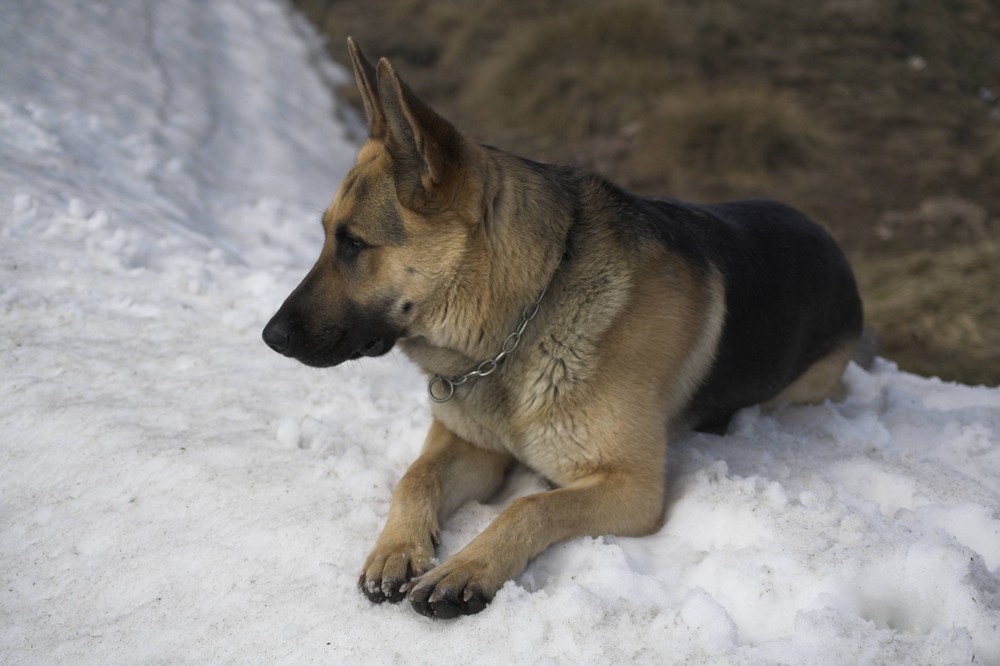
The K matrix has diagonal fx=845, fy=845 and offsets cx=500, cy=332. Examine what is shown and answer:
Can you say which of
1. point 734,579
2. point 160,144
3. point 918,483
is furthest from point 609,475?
point 160,144

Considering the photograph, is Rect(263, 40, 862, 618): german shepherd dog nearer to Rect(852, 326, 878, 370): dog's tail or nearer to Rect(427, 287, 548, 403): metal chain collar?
Rect(427, 287, 548, 403): metal chain collar

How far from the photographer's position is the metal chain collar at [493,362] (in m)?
2.93

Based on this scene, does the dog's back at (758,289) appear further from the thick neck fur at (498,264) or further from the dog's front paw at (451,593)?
the dog's front paw at (451,593)

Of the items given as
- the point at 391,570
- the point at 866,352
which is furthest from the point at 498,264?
the point at 866,352

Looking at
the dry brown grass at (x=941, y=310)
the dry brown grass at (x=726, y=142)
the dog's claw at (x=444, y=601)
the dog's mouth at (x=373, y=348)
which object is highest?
the dog's mouth at (x=373, y=348)

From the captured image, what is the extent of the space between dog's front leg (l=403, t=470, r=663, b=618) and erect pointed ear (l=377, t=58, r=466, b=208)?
3.43 feet

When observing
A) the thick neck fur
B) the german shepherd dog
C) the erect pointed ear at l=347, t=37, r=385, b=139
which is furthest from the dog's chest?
the erect pointed ear at l=347, t=37, r=385, b=139

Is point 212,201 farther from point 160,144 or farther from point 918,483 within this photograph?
point 918,483

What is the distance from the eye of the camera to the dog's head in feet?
9.08

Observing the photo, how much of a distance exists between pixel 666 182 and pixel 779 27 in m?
4.80

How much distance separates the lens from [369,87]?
278 cm

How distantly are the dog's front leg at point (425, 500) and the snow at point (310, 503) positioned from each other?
7 cm

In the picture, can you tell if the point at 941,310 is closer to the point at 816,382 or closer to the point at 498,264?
the point at 816,382

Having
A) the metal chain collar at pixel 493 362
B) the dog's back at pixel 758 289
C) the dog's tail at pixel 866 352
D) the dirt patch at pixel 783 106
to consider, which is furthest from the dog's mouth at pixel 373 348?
the dirt patch at pixel 783 106
